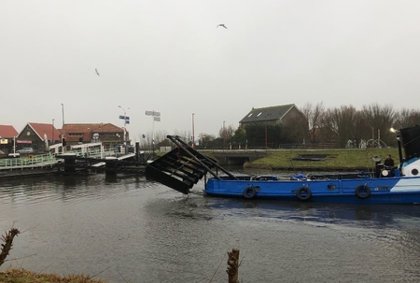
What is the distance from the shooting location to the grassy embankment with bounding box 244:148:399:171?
4983 cm

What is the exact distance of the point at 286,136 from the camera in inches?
3150

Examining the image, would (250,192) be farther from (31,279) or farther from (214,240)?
(31,279)

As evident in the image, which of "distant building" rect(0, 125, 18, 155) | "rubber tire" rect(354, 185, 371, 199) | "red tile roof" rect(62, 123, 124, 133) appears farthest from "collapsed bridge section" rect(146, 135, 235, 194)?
"red tile roof" rect(62, 123, 124, 133)

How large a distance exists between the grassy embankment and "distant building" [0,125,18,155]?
2068 inches

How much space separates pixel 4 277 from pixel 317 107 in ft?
261

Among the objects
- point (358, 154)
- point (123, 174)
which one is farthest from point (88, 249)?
point (358, 154)

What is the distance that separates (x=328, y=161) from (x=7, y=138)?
70.0 metres

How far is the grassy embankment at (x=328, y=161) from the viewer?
4983 cm

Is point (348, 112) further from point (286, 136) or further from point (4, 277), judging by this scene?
point (4, 277)

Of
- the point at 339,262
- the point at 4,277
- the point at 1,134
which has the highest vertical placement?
the point at 1,134

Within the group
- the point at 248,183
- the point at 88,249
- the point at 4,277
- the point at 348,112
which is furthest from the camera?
the point at 348,112

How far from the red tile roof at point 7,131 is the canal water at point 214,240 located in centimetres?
Answer: 7688

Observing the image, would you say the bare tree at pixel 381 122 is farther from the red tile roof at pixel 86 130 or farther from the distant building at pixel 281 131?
the red tile roof at pixel 86 130

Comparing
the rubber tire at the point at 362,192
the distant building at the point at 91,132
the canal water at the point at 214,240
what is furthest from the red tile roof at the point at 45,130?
the rubber tire at the point at 362,192
